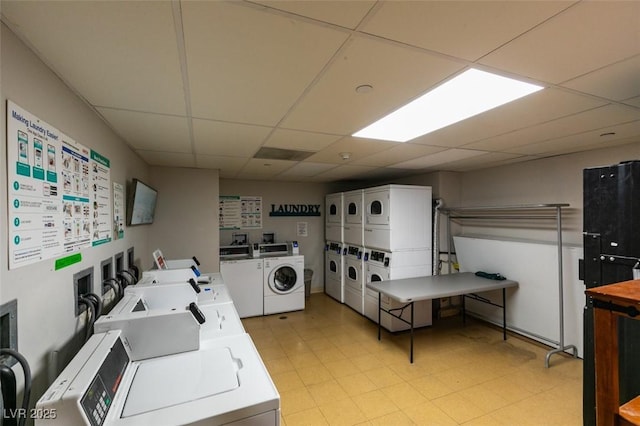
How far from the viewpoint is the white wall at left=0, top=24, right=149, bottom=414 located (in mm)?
986

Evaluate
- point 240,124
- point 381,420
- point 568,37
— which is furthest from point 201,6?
point 381,420

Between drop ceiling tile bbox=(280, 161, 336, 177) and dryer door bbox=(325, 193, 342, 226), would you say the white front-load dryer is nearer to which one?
dryer door bbox=(325, 193, 342, 226)

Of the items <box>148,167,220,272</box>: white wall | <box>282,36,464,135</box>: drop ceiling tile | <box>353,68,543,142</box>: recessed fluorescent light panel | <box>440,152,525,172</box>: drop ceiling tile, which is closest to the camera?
<box>282,36,464,135</box>: drop ceiling tile

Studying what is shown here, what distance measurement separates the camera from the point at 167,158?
10.9 ft

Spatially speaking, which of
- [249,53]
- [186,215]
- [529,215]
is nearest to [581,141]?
[529,215]

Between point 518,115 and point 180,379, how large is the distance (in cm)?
254

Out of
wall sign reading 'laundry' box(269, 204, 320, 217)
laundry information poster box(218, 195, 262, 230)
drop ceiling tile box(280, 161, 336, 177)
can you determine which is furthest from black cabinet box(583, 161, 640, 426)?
laundry information poster box(218, 195, 262, 230)

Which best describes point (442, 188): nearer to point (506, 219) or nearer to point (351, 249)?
point (506, 219)

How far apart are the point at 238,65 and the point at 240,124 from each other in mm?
849

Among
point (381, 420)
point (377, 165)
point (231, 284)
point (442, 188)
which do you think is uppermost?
point (377, 165)

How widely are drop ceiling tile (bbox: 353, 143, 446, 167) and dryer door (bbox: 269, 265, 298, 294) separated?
2.17 metres

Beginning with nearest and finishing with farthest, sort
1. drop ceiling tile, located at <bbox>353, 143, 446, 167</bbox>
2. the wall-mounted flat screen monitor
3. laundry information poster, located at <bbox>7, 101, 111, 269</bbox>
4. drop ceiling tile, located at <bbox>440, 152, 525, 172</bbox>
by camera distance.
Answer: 1. laundry information poster, located at <bbox>7, 101, 111, 269</bbox>
2. the wall-mounted flat screen monitor
3. drop ceiling tile, located at <bbox>353, 143, 446, 167</bbox>
4. drop ceiling tile, located at <bbox>440, 152, 525, 172</bbox>

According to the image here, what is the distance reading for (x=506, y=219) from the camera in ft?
12.6

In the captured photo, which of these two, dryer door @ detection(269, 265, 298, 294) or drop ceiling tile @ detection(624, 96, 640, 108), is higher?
drop ceiling tile @ detection(624, 96, 640, 108)
